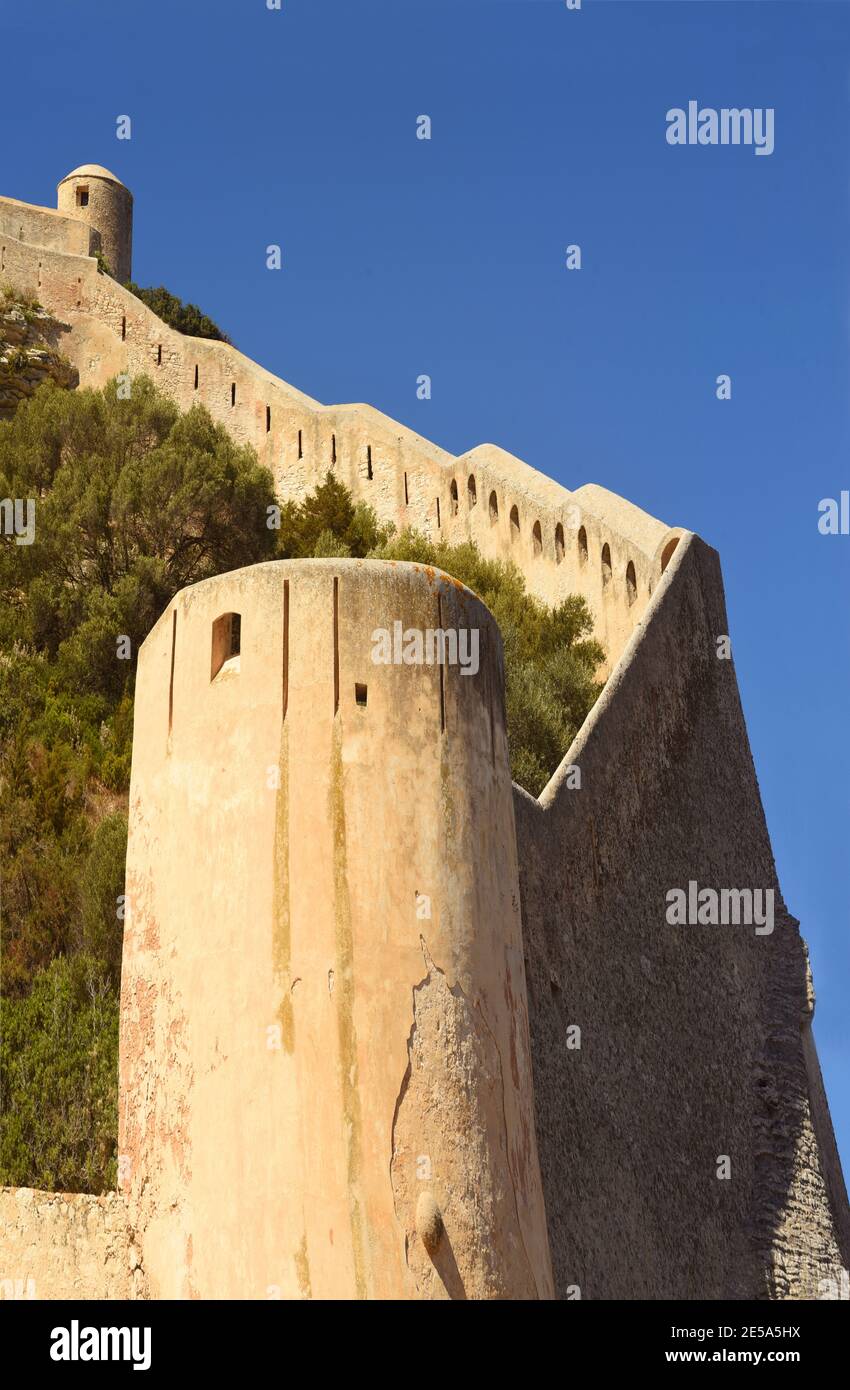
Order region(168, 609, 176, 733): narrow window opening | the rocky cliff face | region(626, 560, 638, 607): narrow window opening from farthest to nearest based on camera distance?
the rocky cliff face → region(626, 560, 638, 607): narrow window opening → region(168, 609, 176, 733): narrow window opening

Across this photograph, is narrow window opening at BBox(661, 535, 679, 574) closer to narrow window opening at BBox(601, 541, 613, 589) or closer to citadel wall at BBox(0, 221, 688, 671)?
citadel wall at BBox(0, 221, 688, 671)

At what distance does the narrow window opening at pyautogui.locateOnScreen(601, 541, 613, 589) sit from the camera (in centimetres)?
2269

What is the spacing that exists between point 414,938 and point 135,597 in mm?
15210

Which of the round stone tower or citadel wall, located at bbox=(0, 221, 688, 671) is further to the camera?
the round stone tower

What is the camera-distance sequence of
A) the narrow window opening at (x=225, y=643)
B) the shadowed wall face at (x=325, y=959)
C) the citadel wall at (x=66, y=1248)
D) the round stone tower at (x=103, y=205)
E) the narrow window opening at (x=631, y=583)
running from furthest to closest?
the round stone tower at (x=103, y=205), the narrow window opening at (x=631, y=583), the narrow window opening at (x=225, y=643), the citadel wall at (x=66, y=1248), the shadowed wall face at (x=325, y=959)

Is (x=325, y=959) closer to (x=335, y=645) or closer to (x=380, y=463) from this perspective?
(x=335, y=645)

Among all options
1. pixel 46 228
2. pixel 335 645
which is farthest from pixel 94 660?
pixel 46 228

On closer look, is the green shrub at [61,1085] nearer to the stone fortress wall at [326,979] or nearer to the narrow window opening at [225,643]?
the stone fortress wall at [326,979]

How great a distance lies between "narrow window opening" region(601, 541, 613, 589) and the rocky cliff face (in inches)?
395

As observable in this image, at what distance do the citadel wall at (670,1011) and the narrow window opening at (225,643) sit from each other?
3316 millimetres

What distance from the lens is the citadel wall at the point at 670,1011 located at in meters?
11.4

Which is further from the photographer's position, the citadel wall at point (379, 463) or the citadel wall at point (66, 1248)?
the citadel wall at point (379, 463)

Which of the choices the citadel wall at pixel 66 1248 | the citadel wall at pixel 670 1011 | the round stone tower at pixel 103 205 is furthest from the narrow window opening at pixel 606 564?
the round stone tower at pixel 103 205

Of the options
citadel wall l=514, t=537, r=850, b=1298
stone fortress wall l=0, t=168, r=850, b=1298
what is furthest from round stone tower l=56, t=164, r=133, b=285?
stone fortress wall l=0, t=168, r=850, b=1298
